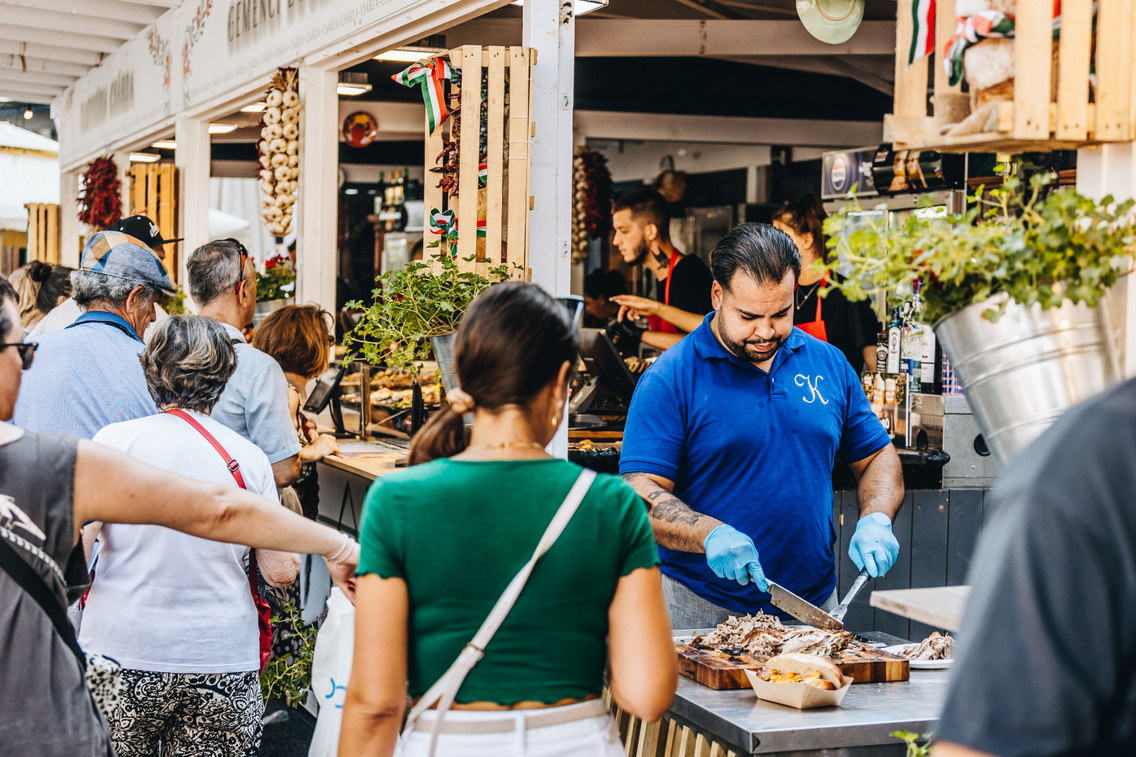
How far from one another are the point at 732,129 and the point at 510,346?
30.2 ft

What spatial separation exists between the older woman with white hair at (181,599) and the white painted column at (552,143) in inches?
64.0

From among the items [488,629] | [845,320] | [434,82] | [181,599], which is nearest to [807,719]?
[488,629]

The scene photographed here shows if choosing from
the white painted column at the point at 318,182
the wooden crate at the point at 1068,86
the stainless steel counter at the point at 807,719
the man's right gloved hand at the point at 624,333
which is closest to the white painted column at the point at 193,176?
the white painted column at the point at 318,182

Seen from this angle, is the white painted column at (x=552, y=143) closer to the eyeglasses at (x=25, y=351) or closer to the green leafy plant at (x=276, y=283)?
the eyeglasses at (x=25, y=351)

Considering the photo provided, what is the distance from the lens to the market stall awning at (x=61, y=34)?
9.11 meters

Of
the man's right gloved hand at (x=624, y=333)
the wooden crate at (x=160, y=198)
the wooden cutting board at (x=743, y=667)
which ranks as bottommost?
the wooden cutting board at (x=743, y=667)

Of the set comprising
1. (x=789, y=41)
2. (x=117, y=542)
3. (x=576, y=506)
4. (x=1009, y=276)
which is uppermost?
(x=789, y=41)

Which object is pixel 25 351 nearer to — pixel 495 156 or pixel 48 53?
pixel 495 156

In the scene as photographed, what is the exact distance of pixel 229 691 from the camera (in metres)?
2.98

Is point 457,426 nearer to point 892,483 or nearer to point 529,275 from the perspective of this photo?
point 892,483

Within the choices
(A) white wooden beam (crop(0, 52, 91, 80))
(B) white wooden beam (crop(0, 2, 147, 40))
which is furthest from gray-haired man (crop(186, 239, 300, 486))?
(A) white wooden beam (crop(0, 52, 91, 80))

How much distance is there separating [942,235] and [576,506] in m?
0.68

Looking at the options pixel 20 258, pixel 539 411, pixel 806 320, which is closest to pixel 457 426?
pixel 539 411

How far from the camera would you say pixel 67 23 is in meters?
9.66
